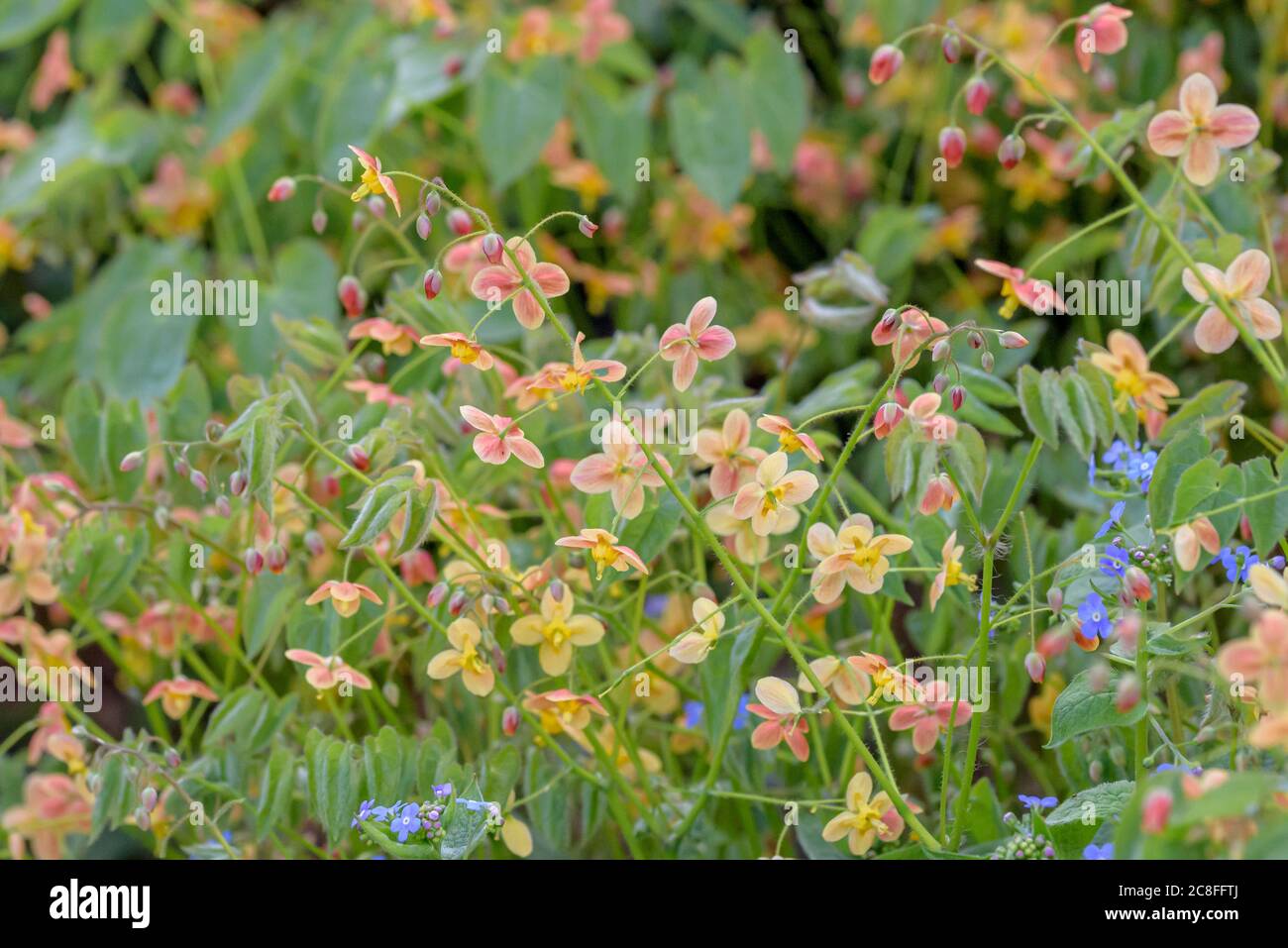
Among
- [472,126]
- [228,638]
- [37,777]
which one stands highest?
[472,126]

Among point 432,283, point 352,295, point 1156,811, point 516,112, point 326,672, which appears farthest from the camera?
point 516,112

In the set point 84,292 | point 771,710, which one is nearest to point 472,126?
point 84,292

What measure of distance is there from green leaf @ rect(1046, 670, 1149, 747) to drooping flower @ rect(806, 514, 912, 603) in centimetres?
12

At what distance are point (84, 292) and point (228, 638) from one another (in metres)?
0.86

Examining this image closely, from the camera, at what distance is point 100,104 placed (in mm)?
1749

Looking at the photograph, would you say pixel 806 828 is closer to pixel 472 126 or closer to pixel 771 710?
pixel 771 710

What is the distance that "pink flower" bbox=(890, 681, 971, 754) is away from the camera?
2.71 ft

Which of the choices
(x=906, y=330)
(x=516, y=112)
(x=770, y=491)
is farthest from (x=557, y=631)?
(x=516, y=112)

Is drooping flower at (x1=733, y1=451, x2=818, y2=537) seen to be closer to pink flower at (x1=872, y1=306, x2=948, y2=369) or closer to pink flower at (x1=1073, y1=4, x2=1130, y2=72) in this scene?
pink flower at (x1=872, y1=306, x2=948, y2=369)

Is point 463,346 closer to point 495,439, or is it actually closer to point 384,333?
point 495,439

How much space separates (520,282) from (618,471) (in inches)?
4.8

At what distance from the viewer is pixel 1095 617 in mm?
790

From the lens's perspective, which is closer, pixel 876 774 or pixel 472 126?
pixel 876 774
